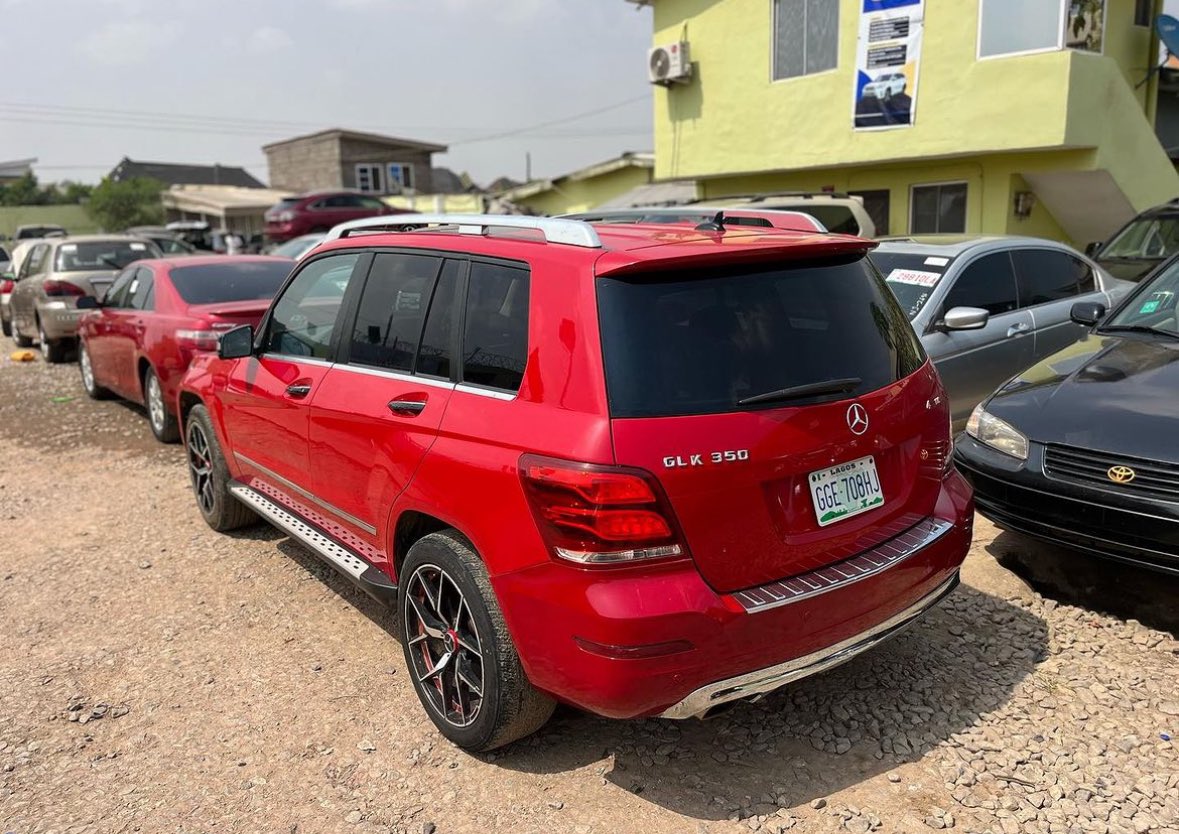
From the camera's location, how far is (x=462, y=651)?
317cm

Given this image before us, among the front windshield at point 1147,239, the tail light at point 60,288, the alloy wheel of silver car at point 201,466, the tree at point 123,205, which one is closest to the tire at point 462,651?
the alloy wheel of silver car at point 201,466

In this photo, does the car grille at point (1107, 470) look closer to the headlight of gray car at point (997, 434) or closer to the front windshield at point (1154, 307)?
the headlight of gray car at point (997, 434)

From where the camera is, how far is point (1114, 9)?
13.2 m

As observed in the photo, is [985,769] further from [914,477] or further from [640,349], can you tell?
[640,349]

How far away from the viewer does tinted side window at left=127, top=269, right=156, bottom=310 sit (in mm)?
7855

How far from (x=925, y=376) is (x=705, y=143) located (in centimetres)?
1480

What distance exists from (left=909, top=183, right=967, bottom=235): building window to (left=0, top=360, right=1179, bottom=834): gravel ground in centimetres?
1132

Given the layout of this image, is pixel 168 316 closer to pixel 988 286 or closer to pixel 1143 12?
pixel 988 286

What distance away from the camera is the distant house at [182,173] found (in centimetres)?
5738

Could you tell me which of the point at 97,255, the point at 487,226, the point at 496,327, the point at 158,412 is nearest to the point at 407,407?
the point at 496,327

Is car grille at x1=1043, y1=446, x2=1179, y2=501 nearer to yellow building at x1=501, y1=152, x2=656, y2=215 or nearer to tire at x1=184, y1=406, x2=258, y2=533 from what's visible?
tire at x1=184, y1=406, x2=258, y2=533

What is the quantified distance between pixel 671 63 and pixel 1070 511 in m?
14.8

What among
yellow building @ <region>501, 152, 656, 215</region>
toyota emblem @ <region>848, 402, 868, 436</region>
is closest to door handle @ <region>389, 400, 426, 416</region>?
toyota emblem @ <region>848, 402, 868, 436</region>

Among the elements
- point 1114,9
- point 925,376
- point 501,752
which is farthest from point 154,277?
point 1114,9
